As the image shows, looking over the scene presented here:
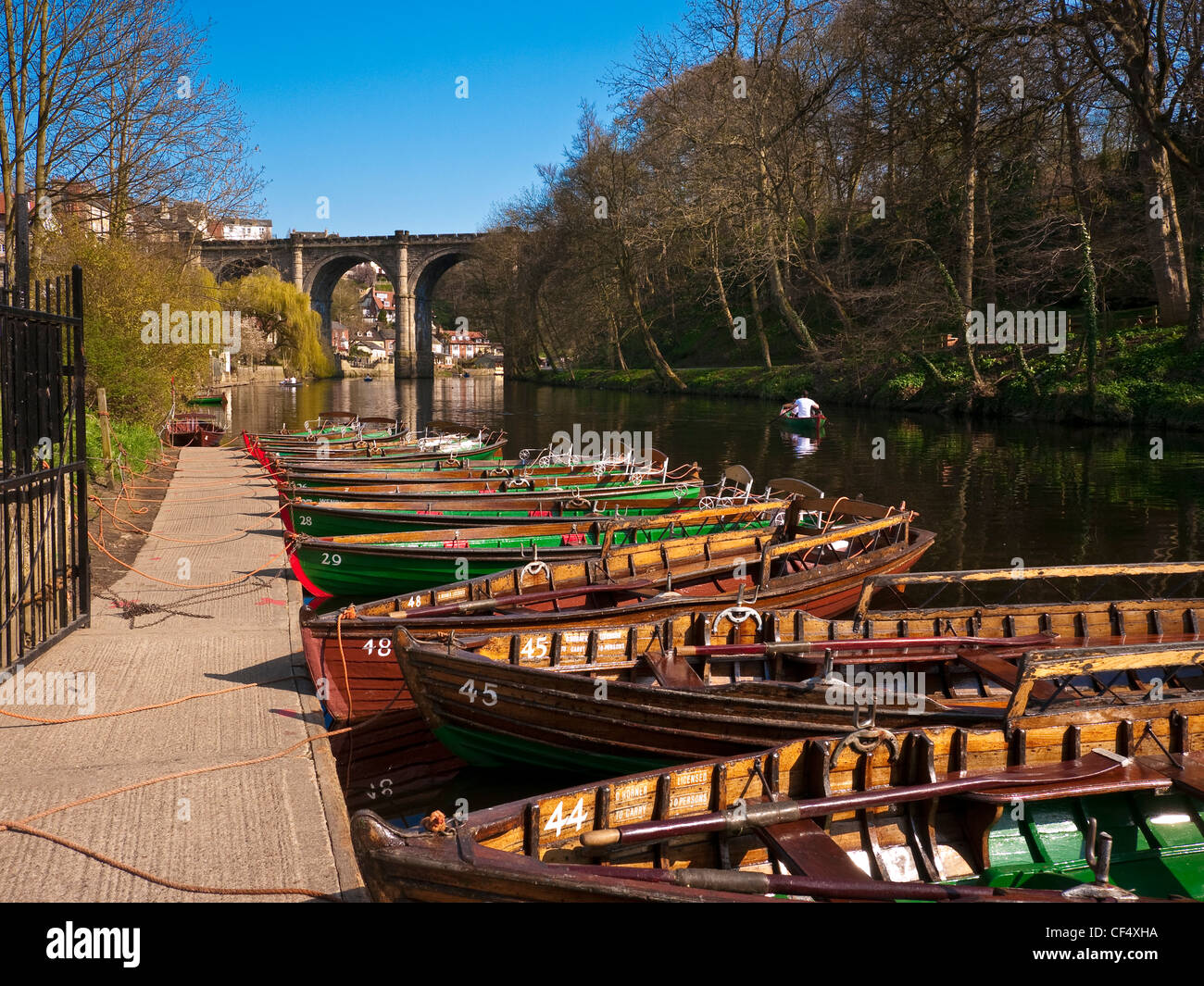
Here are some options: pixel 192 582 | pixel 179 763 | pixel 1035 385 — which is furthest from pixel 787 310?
pixel 179 763

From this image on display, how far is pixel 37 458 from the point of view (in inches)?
299

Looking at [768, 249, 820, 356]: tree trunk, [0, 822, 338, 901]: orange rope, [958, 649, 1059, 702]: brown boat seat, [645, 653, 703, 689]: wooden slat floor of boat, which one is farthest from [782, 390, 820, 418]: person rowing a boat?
[0, 822, 338, 901]: orange rope

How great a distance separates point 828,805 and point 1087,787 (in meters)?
1.55

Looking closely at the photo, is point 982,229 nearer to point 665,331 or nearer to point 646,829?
point 665,331

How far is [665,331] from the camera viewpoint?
6638cm

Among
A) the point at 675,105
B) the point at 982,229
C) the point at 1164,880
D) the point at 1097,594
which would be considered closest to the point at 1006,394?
the point at 982,229

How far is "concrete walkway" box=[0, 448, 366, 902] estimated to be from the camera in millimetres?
4547

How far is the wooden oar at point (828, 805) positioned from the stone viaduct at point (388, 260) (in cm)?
9285

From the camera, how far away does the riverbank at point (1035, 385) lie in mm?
29000

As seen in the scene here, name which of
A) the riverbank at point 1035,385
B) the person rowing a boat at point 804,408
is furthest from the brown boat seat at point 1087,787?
the riverbank at point 1035,385

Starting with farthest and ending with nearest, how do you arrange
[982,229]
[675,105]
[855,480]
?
[675,105] → [982,229] → [855,480]

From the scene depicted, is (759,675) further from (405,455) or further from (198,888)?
(405,455)

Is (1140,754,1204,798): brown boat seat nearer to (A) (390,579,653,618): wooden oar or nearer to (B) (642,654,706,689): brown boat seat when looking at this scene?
(B) (642,654,706,689): brown boat seat
